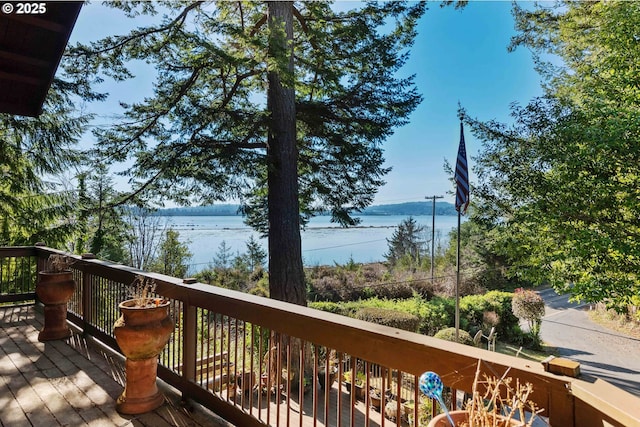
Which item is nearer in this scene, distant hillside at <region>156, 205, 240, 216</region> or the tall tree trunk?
the tall tree trunk

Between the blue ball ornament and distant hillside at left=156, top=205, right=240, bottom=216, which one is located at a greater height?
distant hillside at left=156, top=205, right=240, bottom=216

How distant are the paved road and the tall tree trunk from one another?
7.09 m

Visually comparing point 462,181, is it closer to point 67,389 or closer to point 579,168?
point 579,168

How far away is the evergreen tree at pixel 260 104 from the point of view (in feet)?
19.1

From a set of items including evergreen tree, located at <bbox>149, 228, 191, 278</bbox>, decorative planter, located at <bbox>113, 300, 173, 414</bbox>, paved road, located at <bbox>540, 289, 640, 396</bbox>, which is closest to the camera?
decorative planter, located at <bbox>113, 300, 173, 414</bbox>

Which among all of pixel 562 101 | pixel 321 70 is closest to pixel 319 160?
pixel 321 70

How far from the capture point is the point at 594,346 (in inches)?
461

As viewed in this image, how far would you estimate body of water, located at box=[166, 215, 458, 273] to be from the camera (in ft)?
45.1

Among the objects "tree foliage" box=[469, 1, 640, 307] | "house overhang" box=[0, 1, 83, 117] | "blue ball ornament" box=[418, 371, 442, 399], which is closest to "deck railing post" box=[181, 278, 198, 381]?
"blue ball ornament" box=[418, 371, 442, 399]

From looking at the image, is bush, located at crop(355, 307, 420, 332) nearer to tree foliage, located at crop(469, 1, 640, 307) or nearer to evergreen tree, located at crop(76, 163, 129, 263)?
tree foliage, located at crop(469, 1, 640, 307)

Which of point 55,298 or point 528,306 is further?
point 528,306

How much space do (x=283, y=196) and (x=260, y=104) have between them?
2.00 m

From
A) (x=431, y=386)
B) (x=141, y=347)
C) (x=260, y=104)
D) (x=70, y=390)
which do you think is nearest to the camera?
(x=431, y=386)

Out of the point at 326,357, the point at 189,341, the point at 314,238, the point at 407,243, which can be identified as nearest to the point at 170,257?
the point at 189,341
